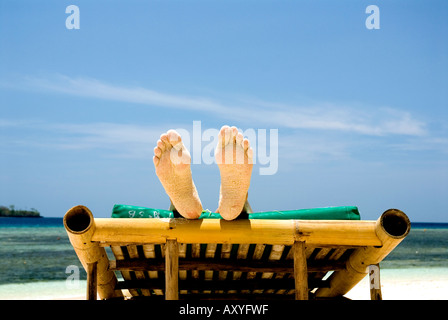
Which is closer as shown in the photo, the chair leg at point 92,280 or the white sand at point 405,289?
the chair leg at point 92,280

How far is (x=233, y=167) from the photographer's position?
2471mm

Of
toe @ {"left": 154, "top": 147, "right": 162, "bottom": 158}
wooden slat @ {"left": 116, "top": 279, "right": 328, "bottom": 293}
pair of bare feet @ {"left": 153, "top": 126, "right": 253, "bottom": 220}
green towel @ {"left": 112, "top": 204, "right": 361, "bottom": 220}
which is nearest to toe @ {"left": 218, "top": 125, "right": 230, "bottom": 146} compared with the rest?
pair of bare feet @ {"left": 153, "top": 126, "right": 253, "bottom": 220}

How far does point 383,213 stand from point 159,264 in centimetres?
145

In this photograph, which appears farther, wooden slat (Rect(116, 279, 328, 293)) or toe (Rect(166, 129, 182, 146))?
wooden slat (Rect(116, 279, 328, 293))

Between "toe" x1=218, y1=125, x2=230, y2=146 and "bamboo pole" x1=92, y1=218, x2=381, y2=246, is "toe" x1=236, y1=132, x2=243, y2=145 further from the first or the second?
"bamboo pole" x1=92, y1=218, x2=381, y2=246

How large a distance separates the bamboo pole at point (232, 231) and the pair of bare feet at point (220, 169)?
10 cm

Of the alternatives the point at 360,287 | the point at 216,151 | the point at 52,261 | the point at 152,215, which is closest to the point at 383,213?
the point at 216,151

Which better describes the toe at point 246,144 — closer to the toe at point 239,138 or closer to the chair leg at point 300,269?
the toe at point 239,138

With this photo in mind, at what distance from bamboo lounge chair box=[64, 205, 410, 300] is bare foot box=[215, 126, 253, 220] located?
153mm

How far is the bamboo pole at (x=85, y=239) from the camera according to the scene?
2.47 m

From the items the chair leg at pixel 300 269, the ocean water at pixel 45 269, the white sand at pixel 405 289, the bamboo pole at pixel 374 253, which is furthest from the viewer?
the ocean water at pixel 45 269

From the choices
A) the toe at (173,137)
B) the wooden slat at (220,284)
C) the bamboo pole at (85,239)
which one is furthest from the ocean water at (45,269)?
the toe at (173,137)

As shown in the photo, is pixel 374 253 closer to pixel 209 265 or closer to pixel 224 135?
pixel 209 265

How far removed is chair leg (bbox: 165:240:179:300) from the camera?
2684 millimetres
